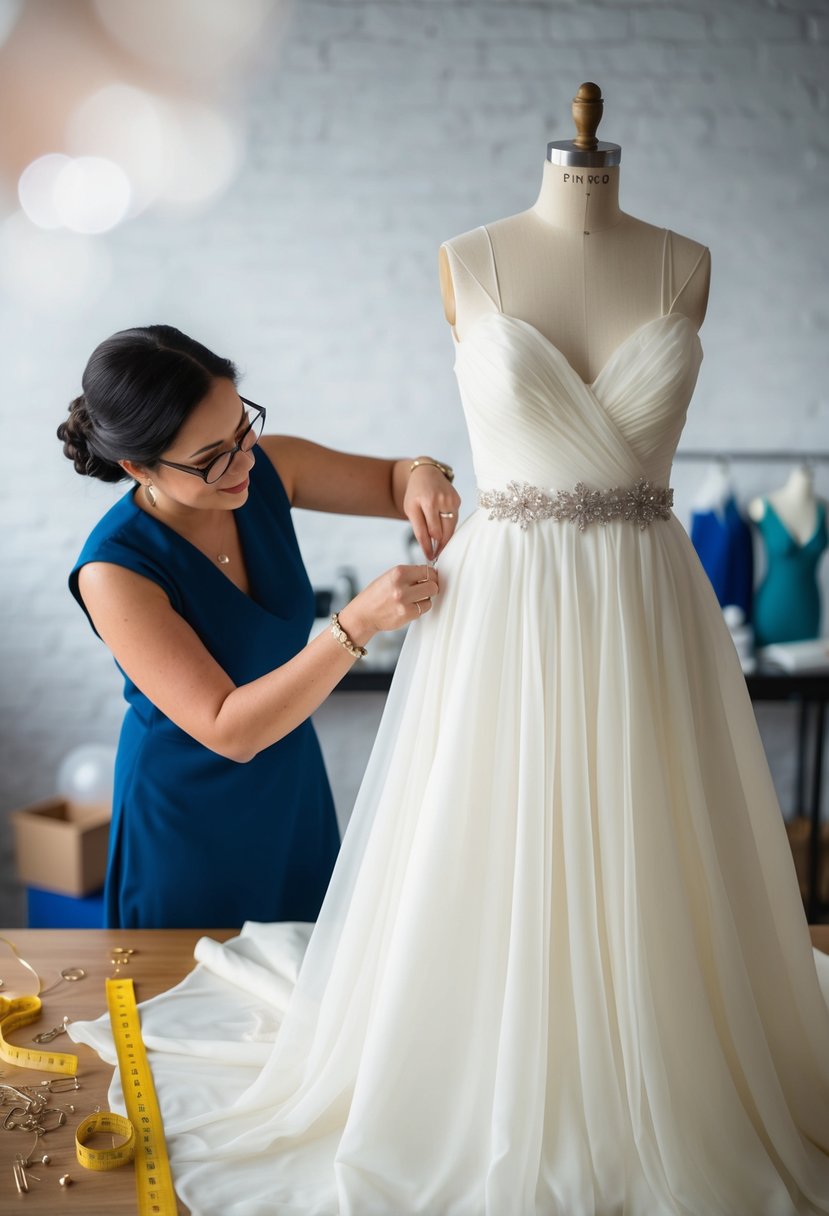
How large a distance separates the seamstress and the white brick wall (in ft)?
5.94

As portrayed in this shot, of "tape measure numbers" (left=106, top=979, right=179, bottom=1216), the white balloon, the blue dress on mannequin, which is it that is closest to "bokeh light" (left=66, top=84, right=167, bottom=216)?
the white balloon

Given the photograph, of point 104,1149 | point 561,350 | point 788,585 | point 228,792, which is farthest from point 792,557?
point 104,1149

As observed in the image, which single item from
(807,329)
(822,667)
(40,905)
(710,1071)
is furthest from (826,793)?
(710,1071)

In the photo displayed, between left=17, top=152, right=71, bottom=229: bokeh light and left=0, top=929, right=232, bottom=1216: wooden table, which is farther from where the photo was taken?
left=17, top=152, right=71, bottom=229: bokeh light

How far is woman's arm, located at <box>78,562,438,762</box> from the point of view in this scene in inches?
58.4

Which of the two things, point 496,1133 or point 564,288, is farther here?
point 564,288

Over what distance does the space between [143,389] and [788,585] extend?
274 cm

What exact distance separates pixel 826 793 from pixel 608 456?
3.23m

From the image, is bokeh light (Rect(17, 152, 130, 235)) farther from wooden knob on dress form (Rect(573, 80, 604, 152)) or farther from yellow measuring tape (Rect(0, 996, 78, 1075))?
yellow measuring tape (Rect(0, 996, 78, 1075))

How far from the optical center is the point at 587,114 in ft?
4.77

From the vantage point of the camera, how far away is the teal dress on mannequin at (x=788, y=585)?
3764mm

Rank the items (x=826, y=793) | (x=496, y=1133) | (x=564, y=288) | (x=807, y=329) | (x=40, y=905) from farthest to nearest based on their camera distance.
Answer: (x=826, y=793) < (x=807, y=329) < (x=40, y=905) < (x=564, y=288) < (x=496, y=1133)

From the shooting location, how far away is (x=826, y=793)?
166 inches

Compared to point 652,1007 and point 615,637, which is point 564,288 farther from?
point 652,1007
